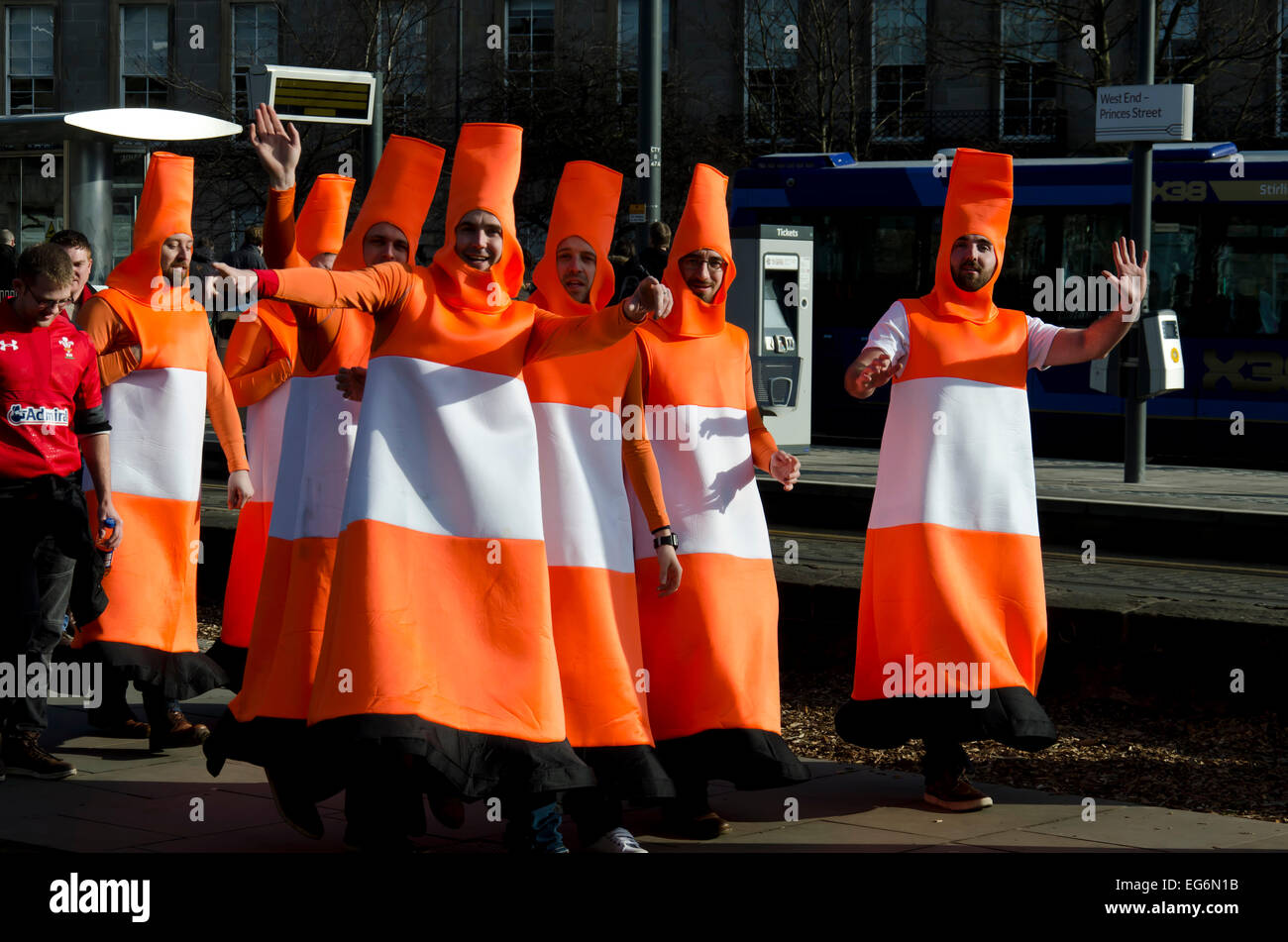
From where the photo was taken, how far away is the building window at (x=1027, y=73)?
98.4ft

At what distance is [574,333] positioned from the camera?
5.39m

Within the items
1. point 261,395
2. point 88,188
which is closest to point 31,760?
point 261,395

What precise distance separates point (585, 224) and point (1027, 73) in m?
26.6

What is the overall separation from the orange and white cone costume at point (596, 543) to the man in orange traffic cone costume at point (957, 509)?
878 mm

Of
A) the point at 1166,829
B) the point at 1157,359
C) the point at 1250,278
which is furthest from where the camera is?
the point at 1250,278

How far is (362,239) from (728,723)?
1955 millimetres

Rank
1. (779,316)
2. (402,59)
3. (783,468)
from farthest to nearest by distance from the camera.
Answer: (402,59) → (779,316) → (783,468)

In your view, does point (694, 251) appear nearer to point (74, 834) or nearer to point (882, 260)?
point (74, 834)

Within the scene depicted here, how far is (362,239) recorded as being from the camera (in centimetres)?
603

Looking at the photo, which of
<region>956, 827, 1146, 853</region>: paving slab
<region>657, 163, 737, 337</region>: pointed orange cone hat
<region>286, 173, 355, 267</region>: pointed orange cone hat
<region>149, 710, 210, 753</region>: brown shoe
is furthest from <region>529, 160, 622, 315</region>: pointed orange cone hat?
<region>149, 710, 210, 753</region>: brown shoe

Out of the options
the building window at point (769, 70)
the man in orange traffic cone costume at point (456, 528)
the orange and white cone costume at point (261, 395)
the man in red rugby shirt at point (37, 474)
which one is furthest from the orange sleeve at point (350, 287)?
the building window at point (769, 70)

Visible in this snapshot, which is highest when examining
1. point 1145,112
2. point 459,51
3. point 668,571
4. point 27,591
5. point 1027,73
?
point 459,51

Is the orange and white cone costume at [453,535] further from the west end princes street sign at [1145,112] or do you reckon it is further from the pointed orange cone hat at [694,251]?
the west end princes street sign at [1145,112]
